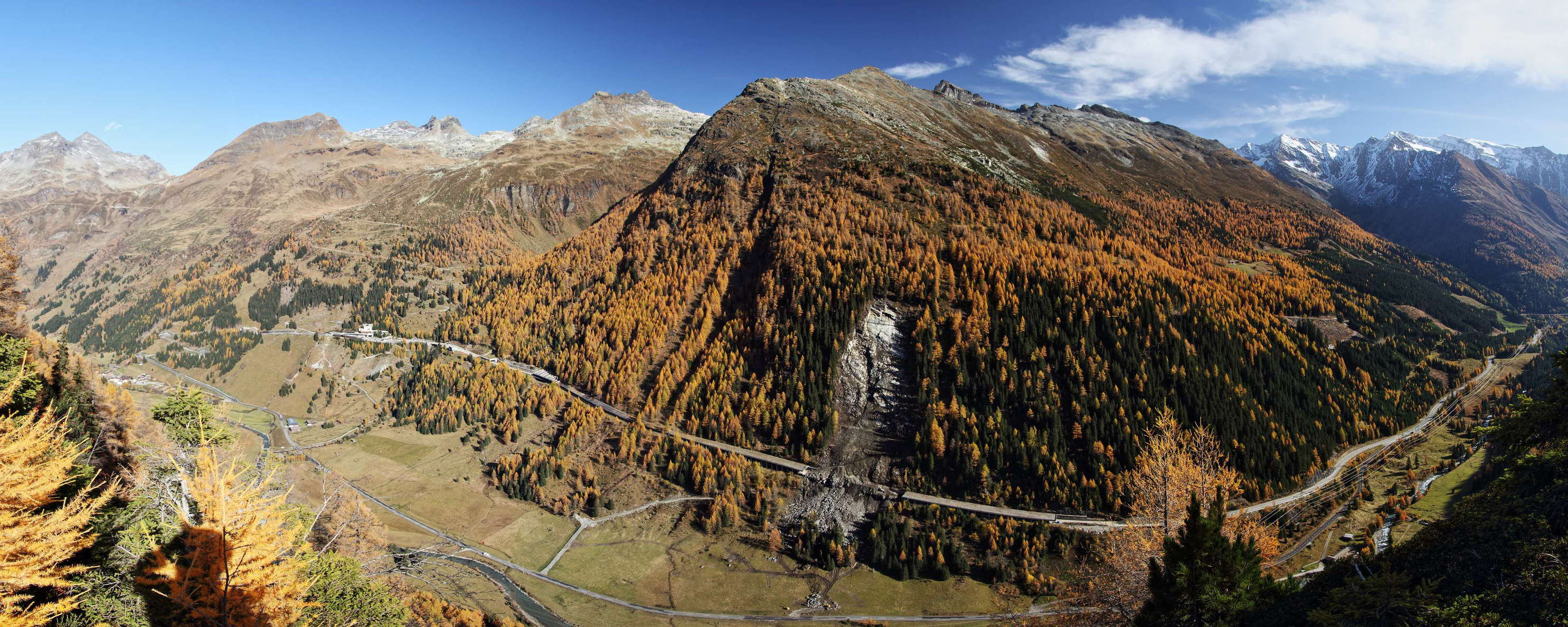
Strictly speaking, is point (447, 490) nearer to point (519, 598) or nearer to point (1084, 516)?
point (519, 598)

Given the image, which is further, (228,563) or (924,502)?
(924,502)

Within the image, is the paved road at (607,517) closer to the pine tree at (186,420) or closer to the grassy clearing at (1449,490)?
the pine tree at (186,420)

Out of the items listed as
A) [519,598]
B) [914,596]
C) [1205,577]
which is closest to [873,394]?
[914,596]

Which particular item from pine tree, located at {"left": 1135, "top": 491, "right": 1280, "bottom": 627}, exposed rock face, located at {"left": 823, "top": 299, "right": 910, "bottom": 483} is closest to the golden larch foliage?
pine tree, located at {"left": 1135, "top": 491, "right": 1280, "bottom": 627}

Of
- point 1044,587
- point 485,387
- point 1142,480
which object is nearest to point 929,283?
point 1044,587

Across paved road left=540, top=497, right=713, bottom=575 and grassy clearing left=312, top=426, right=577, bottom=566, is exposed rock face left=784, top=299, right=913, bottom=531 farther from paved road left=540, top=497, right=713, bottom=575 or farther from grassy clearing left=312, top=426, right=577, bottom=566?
grassy clearing left=312, top=426, right=577, bottom=566
